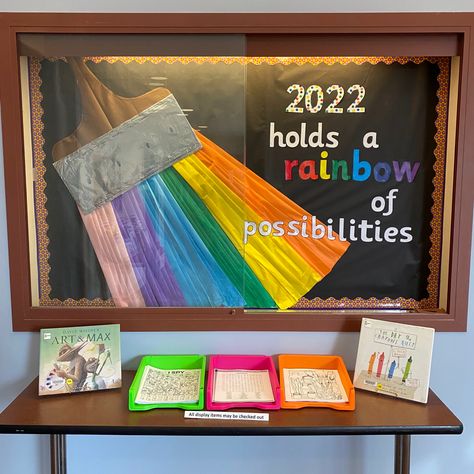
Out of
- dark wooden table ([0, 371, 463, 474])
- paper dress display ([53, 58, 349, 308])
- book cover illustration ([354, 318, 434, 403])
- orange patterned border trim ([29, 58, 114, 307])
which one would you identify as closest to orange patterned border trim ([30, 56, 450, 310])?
orange patterned border trim ([29, 58, 114, 307])

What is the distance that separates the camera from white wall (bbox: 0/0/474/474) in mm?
1835

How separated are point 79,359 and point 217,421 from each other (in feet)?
1.89

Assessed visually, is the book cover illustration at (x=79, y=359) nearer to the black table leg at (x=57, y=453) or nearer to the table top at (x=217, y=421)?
the table top at (x=217, y=421)

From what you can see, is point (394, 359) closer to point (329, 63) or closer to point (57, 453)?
point (329, 63)

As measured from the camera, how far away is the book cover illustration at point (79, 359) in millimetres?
1652

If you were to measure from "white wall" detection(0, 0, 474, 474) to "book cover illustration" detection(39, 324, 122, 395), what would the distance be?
12 centimetres

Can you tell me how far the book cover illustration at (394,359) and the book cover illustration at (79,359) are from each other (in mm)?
887

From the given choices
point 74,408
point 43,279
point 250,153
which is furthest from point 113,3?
point 74,408

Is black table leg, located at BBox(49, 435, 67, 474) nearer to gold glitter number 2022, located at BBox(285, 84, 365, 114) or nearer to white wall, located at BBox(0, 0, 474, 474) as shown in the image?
white wall, located at BBox(0, 0, 474, 474)

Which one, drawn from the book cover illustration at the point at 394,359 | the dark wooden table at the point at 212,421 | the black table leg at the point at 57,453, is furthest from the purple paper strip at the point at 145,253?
the book cover illustration at the point at 394,359

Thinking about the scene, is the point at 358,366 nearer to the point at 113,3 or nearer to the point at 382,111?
the point at 382,111

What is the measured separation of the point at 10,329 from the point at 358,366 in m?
1.32

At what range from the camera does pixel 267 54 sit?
1.75m

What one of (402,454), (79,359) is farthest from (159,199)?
(402,454)
